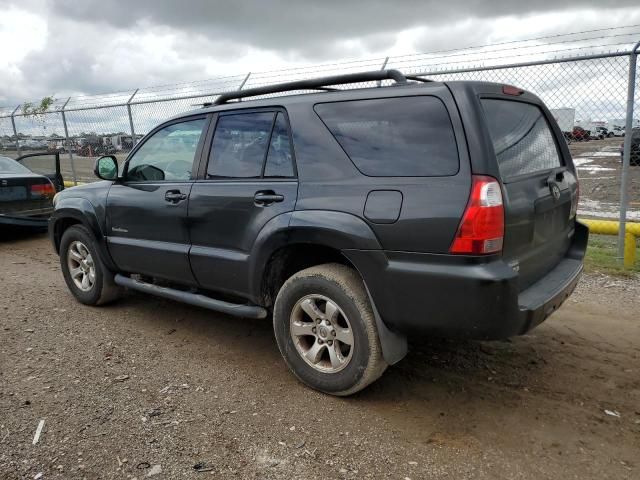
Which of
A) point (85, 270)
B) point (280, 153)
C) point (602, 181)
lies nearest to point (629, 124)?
point (280, 153)

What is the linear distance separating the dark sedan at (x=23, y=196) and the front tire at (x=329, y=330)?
6.56m

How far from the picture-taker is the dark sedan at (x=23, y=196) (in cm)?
802

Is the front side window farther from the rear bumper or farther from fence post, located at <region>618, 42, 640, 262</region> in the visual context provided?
fence post, located at <region>618, 42, 640, 262</region>

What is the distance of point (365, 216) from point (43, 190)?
7.48 meters

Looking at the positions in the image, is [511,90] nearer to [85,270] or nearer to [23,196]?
[85,270]

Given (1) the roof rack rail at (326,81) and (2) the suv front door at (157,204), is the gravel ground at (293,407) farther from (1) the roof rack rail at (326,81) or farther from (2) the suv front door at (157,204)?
(1) the roof rack rail at (326,81)

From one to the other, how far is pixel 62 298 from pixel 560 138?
16.0ft

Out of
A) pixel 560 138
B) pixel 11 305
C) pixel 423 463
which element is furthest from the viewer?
pixel 11 305

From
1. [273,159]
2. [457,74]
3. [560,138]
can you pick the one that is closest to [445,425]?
[273,159]

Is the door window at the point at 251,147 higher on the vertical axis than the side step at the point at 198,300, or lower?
higher

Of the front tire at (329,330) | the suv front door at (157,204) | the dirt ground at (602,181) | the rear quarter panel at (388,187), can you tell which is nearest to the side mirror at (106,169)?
the suv front door at (157,204)

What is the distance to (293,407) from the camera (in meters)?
3.16

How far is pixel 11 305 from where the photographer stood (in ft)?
16.9

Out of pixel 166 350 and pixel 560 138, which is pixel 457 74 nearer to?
pixel 560 138
